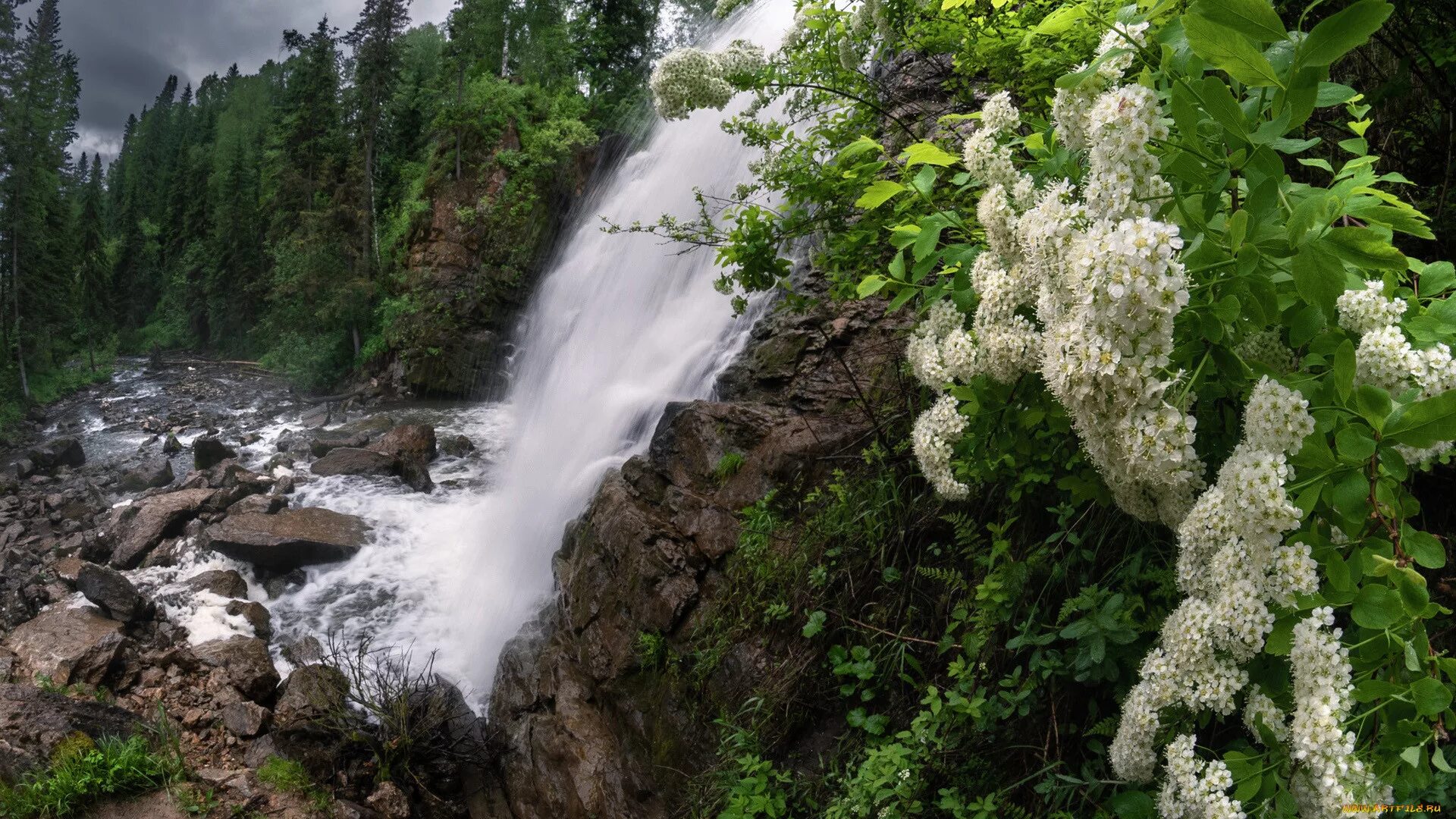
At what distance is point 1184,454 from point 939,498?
2.14m

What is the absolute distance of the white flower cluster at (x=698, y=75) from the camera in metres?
3.99

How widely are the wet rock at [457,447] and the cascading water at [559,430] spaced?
0.50m

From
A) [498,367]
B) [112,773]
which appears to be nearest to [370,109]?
[498,367]

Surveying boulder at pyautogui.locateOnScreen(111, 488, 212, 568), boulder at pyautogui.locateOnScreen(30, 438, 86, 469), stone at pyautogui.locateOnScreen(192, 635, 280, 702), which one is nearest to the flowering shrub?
stone at pyautogui.locateOnScreen(192, 635, 280, 702)

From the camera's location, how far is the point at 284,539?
8.96 metres

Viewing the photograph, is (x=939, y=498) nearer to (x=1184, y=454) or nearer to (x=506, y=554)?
(x=1184, y=454)

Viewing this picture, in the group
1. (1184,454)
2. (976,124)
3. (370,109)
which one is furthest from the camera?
(370,109)

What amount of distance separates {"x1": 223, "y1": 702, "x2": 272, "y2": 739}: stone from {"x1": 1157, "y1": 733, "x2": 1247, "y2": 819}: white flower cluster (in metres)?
6.82

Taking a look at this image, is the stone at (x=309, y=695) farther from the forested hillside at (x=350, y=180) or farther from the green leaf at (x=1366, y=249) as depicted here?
the forested hillside at (x=350, y=180)

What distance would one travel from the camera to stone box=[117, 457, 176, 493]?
12.6 m

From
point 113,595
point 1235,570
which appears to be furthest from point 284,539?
point 1235,570

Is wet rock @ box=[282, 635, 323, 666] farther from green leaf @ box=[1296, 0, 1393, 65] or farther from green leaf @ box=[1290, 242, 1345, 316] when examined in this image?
green leaf @ box=[1296, 0, 1393, 65]

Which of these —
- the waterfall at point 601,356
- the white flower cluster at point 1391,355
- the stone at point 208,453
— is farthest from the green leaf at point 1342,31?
the stone at point 208,453

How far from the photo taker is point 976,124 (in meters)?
4.18
